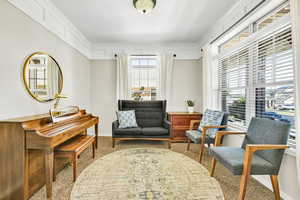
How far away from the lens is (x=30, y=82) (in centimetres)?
216

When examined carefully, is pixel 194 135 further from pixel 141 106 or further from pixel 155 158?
pixel 141 106

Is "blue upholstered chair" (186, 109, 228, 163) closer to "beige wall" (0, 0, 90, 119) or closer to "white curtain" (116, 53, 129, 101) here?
"white curtain" (116, 53, 129, 101)

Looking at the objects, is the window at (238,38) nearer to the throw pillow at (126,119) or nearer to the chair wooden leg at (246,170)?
the chair wooden leg at (246,170)

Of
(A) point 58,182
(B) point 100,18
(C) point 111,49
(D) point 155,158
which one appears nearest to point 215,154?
(D) point 155,158

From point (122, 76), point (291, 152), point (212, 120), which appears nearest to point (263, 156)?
point (291, 152)

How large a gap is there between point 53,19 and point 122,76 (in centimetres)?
204

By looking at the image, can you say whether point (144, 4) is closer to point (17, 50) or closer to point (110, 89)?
point (17, 50)

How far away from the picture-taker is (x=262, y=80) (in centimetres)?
221

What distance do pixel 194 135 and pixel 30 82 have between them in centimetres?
275

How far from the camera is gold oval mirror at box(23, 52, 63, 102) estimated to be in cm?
213

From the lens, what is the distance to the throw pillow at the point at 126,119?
361 centimetres

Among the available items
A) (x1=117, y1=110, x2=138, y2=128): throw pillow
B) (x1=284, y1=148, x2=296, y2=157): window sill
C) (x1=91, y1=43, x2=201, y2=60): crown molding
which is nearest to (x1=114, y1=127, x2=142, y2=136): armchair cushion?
(x1=117, y1=110, x2=138, y2=128): throw pillow

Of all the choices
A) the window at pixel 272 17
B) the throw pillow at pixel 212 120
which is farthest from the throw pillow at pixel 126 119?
the window at pixel 272 17

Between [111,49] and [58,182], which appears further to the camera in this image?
[111,49]
